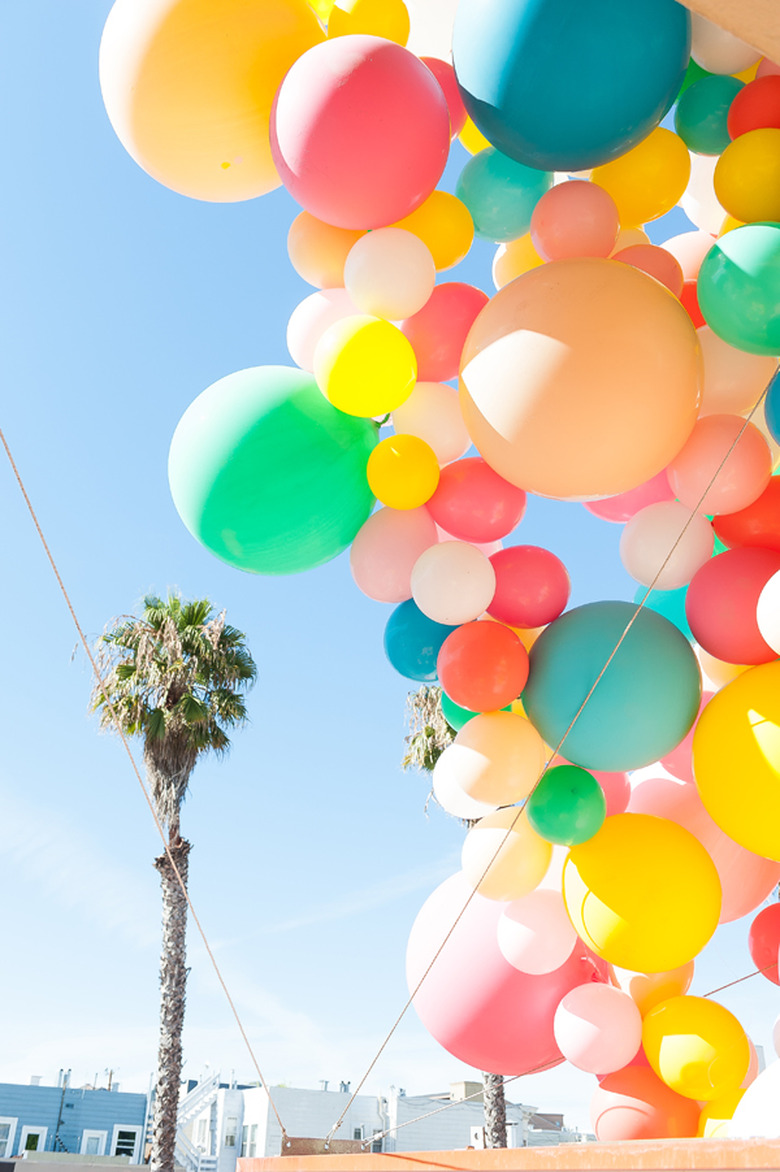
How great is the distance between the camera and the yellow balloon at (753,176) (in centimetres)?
242

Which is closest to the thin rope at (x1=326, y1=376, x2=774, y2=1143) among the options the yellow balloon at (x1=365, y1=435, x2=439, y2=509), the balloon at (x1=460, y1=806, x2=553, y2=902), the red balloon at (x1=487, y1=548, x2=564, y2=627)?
the balloon at (x1=460, y1=806, x2=553, y2=902)

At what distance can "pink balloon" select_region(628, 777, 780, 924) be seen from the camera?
287 centimetres

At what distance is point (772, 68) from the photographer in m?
2.64

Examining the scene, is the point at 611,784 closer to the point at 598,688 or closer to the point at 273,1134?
the point at 598,688

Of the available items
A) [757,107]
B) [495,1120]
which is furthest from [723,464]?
[495,1120]

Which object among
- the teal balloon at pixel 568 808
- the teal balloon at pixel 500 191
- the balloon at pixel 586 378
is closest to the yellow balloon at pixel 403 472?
the balloon at pixel 586 378

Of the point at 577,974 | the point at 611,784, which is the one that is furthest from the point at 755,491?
the point at 577,974

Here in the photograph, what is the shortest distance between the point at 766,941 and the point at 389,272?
A: 232 cm

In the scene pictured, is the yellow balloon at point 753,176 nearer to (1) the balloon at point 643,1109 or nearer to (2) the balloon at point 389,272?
(2) the balloon at point 389,272

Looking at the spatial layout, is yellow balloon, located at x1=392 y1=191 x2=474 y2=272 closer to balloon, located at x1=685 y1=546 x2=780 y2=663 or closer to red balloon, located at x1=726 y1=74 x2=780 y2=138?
red balloon, located at x1=726 y1=74 x2=780 y2=138

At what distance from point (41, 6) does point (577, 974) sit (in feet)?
21.4

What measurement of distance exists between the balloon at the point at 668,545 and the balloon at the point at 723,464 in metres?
0.07

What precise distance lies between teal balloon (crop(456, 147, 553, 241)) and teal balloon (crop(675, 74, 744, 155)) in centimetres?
45

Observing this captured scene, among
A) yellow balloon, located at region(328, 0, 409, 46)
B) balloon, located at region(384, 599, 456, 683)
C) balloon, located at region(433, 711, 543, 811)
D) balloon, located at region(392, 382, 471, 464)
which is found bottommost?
balloon, located at region(433, 711, 543, 811)
